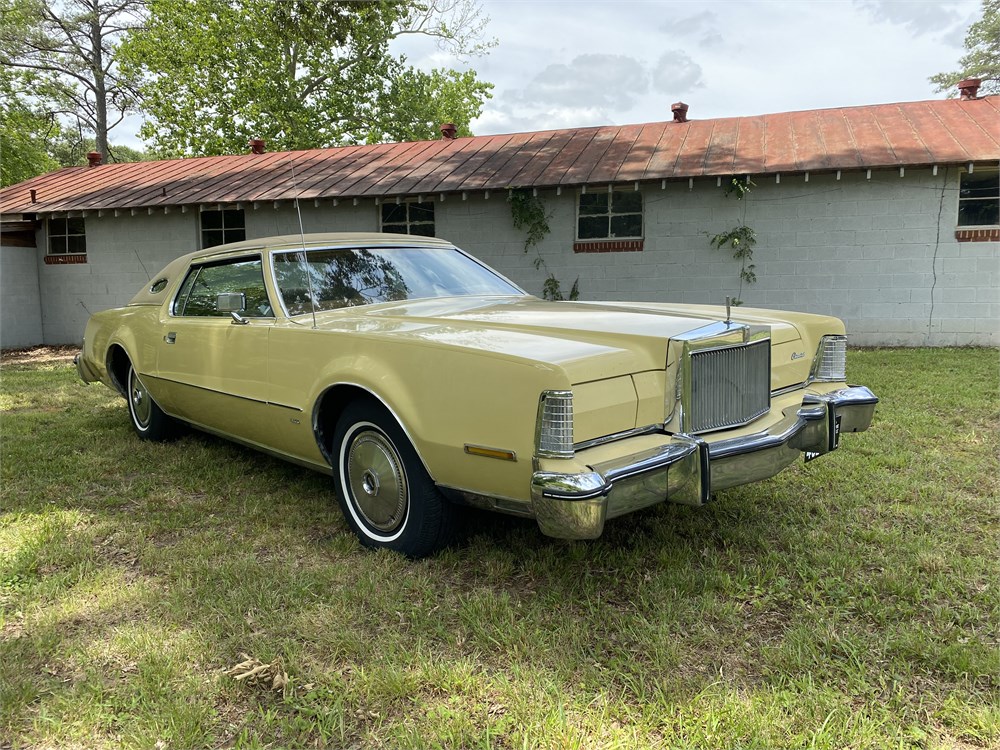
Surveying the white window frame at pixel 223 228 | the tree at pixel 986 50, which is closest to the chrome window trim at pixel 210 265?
the white window frame at pixel 223 228

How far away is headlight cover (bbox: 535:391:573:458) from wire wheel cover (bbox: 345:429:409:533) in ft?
2.79

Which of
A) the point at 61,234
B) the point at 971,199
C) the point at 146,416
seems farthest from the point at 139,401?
the point at 61,234

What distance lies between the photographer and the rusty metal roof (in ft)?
33.8

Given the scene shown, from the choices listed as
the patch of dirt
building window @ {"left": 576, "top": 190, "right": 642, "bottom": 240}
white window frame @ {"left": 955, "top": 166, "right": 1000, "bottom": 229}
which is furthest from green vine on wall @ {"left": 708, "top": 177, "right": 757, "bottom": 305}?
the patch of dirt

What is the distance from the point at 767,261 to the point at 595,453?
30.6 feet

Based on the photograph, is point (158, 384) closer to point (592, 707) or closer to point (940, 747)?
point (592, 707)

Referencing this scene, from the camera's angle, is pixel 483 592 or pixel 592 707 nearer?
pixel 592 707

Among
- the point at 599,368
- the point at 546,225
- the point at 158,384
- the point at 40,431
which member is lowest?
the point at 40,431

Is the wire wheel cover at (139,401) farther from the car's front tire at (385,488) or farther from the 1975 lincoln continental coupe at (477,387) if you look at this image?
the car's front tire at (385,488)

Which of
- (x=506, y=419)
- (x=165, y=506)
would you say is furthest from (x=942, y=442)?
(x=165, y=506)

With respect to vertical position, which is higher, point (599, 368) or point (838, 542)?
point (599, 368)

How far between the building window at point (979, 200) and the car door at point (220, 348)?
10.2 meters

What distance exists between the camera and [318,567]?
3.15m

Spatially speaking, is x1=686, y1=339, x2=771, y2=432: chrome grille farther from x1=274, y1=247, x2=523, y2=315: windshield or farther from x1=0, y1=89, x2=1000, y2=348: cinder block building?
x1=0, y1=89, x2=1000, y2=348: cinder block building
